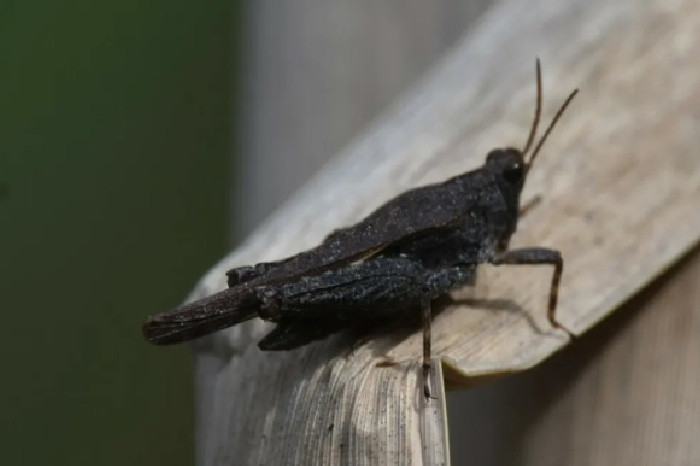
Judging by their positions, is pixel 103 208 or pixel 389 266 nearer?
pixel 389 266

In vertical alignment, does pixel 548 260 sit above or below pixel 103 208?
below

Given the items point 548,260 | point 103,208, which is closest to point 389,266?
point 548,260

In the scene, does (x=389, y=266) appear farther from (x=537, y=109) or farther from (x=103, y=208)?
(x=103, y=208)

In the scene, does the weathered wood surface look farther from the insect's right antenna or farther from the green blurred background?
the green blurred background

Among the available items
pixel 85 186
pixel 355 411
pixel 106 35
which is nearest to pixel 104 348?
pixel 85 186

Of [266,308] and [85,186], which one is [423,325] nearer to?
[266,308]

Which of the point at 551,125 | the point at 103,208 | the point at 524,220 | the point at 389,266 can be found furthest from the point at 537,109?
the point at 103,208

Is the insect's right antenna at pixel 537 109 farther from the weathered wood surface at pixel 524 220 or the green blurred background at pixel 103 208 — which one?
the green blurred background at pixel 103 208

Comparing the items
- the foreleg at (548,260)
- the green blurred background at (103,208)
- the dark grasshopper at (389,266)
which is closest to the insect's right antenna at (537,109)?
the dark grasshopper at (389,266)
